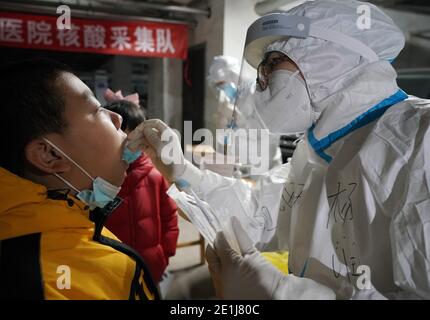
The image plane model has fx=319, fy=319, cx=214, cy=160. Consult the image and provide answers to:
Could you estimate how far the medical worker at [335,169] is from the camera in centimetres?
60

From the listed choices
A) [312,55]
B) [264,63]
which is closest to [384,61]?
[312,55]

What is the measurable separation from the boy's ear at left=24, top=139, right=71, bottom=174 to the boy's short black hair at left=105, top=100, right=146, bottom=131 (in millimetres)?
177

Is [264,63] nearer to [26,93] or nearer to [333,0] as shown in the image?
[333,0]

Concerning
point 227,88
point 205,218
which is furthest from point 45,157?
point 227,88

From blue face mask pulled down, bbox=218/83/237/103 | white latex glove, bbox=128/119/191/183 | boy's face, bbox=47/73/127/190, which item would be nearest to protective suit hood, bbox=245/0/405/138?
white latex glove, bbox=128/119/191/183

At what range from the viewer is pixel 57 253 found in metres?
0.66

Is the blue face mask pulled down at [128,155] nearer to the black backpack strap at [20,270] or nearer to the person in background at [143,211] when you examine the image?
the person in background at [143,211]

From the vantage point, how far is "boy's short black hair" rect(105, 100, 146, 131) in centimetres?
83

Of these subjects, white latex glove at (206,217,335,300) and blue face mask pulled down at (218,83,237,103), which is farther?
blue face mask pulled down at (218,83,237,103)

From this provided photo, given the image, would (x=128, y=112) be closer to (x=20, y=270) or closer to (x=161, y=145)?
(x=161, y=145)

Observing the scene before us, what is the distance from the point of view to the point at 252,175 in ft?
4.20

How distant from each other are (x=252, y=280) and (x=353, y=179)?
1.14 ft

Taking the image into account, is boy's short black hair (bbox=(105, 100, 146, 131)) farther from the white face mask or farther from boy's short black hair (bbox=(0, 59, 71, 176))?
the white face mask

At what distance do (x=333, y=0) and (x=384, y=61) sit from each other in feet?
0.67
